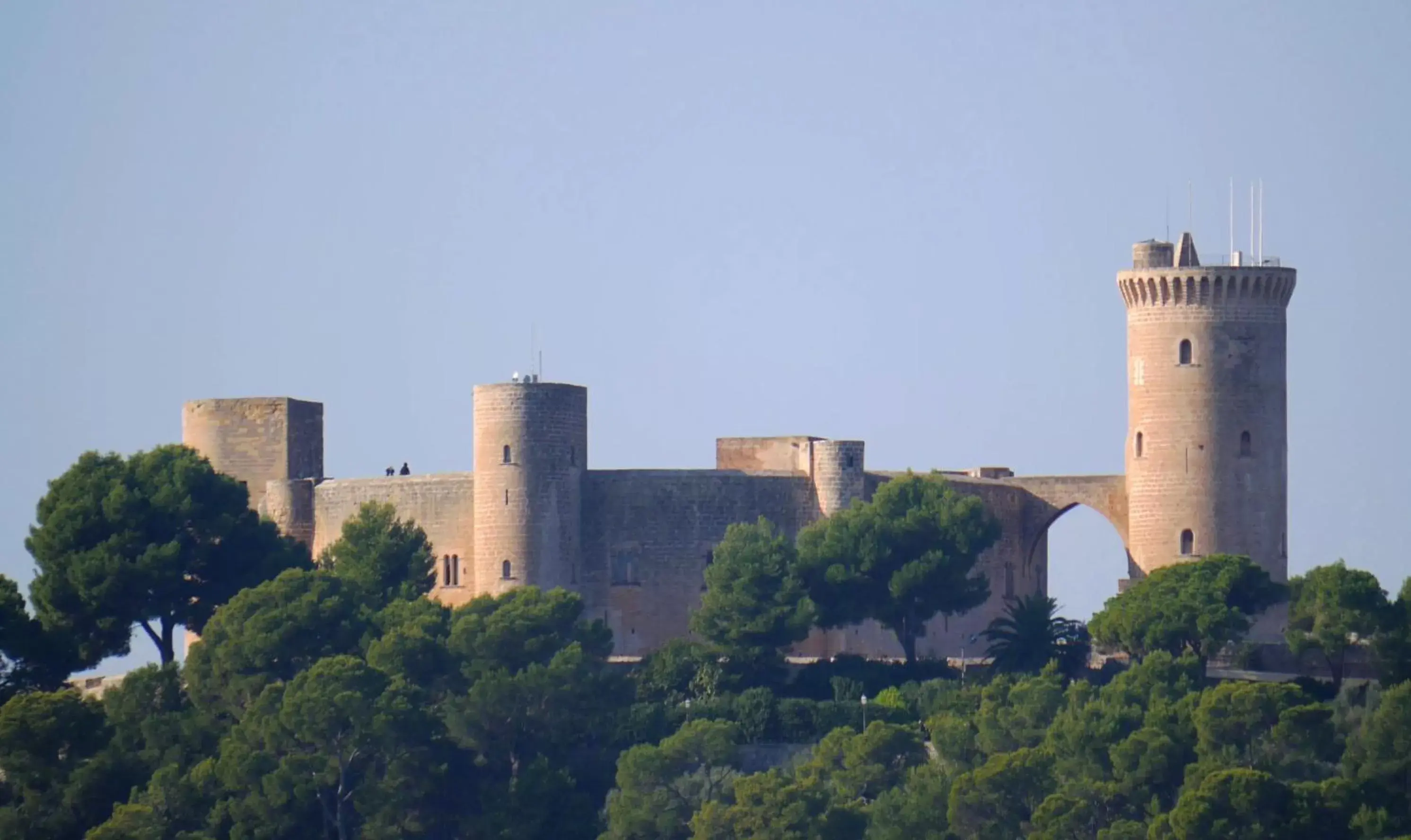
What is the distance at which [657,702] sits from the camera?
86.9 m

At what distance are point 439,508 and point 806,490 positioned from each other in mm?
6994

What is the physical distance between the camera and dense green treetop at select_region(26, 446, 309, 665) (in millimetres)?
88812

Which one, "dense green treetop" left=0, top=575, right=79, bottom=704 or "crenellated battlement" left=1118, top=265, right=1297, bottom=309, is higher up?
"crenellated battlement" left=1118, top=265, right=1297, bottom=309

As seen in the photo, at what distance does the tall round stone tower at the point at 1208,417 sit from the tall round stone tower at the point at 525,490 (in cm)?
1106

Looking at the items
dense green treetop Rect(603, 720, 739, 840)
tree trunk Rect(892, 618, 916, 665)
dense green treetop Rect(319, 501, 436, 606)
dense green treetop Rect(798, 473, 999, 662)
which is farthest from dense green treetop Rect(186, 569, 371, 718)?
tree trunk Rect(892, 618, 916, 665)

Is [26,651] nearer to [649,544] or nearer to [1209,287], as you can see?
[649,544]

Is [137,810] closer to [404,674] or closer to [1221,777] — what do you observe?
[404,674]

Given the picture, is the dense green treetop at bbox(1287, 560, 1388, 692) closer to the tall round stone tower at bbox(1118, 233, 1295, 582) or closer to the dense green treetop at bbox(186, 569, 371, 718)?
the tall round stone tower at bbox(1118, 233, 1295, 582)

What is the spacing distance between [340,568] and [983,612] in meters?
12.5

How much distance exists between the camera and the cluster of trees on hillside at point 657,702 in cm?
8200

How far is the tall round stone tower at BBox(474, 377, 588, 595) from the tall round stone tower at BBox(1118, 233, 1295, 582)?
36.3 feet

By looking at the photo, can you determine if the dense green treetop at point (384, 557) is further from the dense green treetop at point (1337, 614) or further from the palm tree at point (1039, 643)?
the dense green treetop at point (1337, 614)

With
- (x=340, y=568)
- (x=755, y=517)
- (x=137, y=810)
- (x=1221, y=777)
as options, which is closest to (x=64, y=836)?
(x=137, y=810)

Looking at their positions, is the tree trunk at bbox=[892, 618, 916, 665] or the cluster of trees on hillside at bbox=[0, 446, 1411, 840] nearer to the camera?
the cluster of trees on hillside at bbox=[0, 446, 1411, 840]
